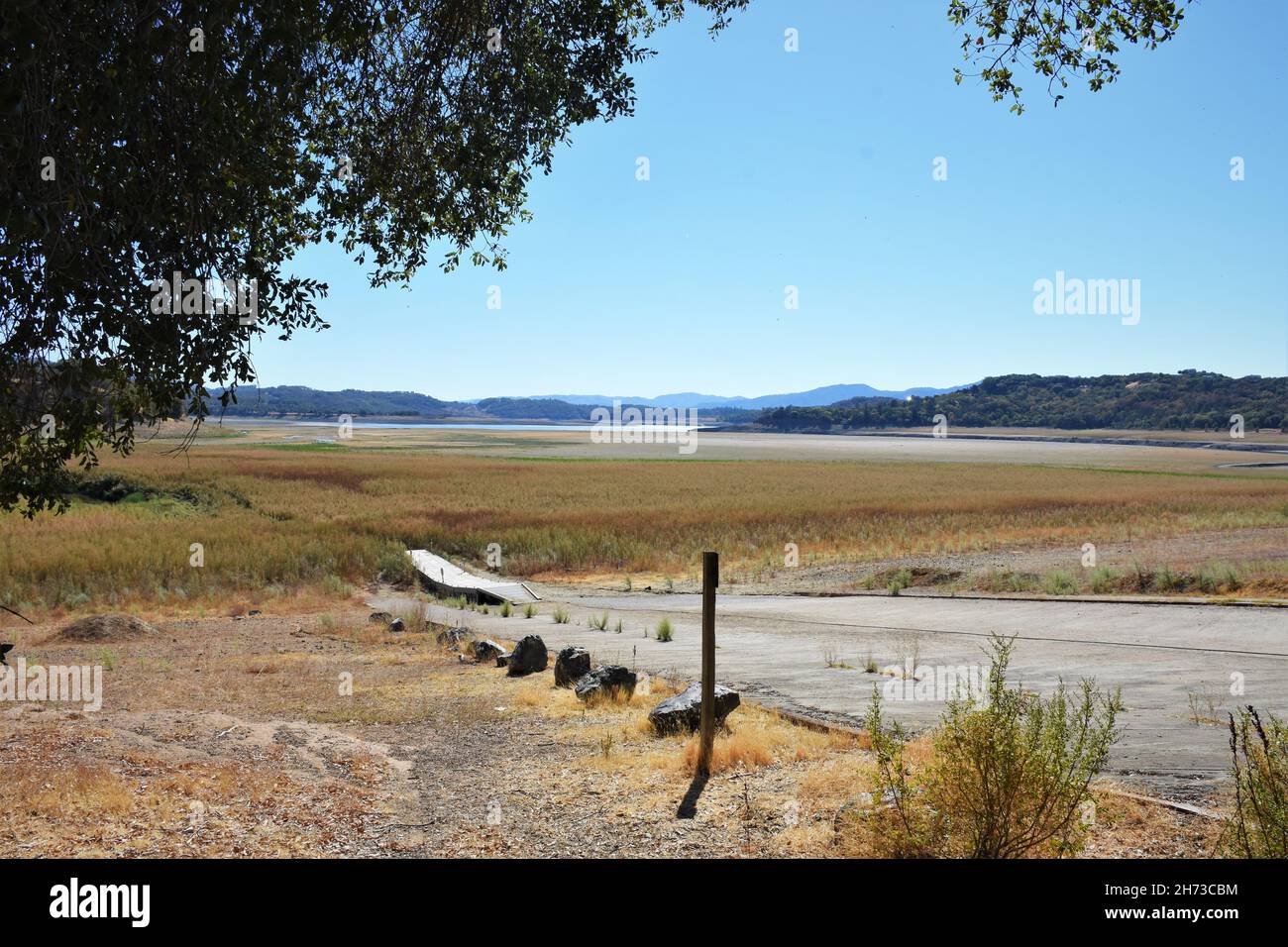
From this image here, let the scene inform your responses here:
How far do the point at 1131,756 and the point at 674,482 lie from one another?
190 feet

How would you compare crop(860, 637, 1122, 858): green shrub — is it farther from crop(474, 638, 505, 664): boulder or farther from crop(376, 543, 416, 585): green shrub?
crop(376, 543, 416, 585): green shrub

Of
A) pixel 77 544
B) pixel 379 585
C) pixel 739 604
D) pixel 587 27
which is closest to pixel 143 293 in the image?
pixel 587 27

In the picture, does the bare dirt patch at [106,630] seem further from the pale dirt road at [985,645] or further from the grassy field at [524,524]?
the pale dirt road at [985,645]

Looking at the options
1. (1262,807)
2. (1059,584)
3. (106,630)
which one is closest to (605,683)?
(1262,807)

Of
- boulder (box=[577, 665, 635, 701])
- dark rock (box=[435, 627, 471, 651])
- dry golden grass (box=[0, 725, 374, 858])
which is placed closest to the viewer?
dry golden grass (box=[0, 725, 374, 858])

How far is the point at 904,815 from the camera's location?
18.2ft

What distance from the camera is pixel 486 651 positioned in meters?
14.7

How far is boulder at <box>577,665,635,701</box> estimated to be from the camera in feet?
36.2

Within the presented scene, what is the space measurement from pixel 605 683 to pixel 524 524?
88.8ft

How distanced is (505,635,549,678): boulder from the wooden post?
556 cm

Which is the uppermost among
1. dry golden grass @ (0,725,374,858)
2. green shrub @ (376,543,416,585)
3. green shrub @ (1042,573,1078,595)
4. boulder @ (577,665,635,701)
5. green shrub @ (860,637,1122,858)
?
green shrub @ (860,637,1122,858)

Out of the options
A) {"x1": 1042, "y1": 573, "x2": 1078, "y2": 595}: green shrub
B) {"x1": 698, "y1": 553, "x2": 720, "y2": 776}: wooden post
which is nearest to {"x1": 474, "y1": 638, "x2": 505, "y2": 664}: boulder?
{"x1": 698, "y1": 553, "x2": 720, "y2": 776}: wooden post

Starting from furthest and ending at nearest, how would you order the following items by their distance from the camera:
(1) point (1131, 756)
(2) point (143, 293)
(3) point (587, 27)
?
1. (3) point (587, 27)
2. (1) point (1131, 756)
3. (2) point (143, 293)

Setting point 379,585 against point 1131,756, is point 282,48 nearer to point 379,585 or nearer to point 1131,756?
point 1131,756
